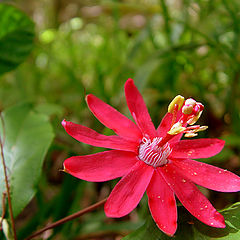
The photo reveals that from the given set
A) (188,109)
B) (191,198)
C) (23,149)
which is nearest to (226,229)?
(191,198)

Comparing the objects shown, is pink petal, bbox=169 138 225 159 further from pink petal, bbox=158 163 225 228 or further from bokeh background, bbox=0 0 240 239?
bokeh background, bbox=0 0 240 239

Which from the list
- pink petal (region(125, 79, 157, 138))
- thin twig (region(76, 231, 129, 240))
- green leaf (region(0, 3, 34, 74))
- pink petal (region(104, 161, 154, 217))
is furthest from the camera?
thin twig (region(76, 231, 129, 240))

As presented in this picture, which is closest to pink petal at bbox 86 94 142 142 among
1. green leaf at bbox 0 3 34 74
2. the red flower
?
the red flower

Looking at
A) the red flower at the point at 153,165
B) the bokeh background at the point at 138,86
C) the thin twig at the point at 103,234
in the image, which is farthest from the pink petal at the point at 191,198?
the thin twig at the point at 103,234

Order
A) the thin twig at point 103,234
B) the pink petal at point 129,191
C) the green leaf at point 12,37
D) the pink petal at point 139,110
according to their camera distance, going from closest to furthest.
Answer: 1. the pink petal at point 129,191
2. the pink petal at point 139,110
3. the green leaf at point 12,37
4. the thin twig at point 103,234

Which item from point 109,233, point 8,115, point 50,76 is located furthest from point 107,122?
point 50,76

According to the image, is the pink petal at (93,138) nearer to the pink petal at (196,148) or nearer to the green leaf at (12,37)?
the pink petal at (196,148)
